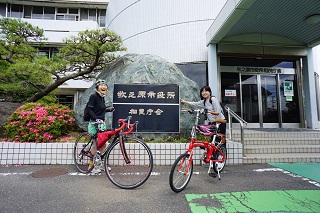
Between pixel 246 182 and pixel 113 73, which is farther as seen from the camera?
pixel 113 73

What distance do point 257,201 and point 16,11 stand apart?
2269cm

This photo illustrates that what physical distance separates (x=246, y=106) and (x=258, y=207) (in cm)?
732

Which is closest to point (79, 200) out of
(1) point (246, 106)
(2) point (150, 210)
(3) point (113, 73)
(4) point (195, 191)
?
(2) point (150, 210)

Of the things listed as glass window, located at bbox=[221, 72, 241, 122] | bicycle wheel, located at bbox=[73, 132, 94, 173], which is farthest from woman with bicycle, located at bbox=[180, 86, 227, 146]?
glass window, located at bbox=[221, 72, 241, 122]

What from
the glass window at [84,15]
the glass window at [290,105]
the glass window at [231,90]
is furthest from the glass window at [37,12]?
the glass window at [290,105]

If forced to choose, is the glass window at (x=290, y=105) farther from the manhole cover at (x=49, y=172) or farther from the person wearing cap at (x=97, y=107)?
the manhole cover at (x=49, y=172)

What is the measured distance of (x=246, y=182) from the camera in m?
3.39

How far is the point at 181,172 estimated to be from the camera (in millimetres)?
2969

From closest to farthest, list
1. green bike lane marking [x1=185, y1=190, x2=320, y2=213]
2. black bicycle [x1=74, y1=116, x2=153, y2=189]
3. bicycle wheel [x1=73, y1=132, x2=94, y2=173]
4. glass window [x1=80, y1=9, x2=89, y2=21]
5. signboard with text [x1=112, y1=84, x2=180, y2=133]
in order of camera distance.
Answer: green bike lane marking [x1=185, y1=190, x2=320, y2=213]
black bicycle [x1=74, y1=116, x2=153, y2=189]
bicycle wheel [x1=73, y1=132, x2=94, y2=173]
signboard with text [x1=112, y1=84, x2=180, y2=133]
glass window [x1=80, y1=9, x2=89, y2=21]

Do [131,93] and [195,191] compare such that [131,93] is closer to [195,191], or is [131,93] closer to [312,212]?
[195,191]

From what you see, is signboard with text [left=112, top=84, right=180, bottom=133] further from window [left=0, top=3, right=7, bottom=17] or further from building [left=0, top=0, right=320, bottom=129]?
window [left=0, top=3, right=7, bottom=17]

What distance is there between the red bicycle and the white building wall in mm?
6249

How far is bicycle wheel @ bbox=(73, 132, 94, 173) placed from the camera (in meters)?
3.84

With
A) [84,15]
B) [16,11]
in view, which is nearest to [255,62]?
[84,15]
